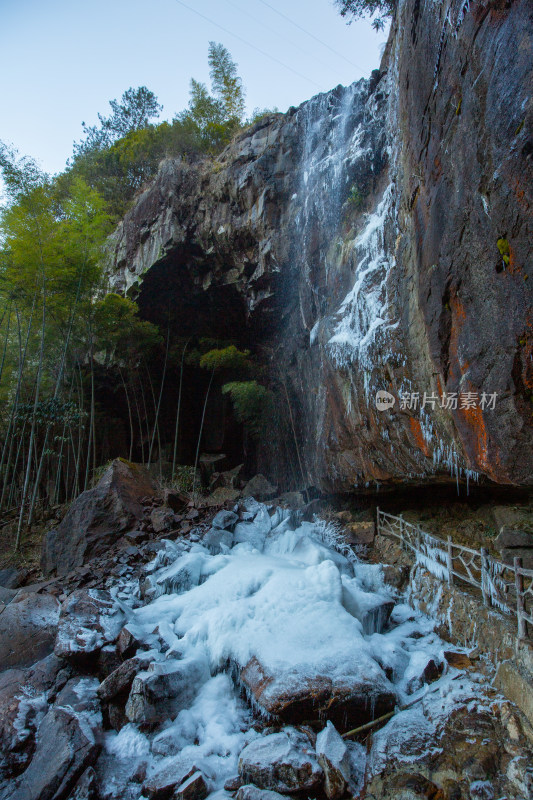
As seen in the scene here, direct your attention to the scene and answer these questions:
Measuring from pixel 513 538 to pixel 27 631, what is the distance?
21.6 ft

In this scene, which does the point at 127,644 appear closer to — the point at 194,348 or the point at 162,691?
the point at 162,691

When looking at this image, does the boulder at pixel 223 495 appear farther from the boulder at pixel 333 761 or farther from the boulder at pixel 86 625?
the boulder at pixel 333 761

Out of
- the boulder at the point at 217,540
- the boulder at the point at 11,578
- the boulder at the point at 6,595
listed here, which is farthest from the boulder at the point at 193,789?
the boulder at the point at 11,578

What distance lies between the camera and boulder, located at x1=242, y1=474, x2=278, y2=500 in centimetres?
1169

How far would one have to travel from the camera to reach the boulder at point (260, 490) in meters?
11.7

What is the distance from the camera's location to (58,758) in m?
3.59

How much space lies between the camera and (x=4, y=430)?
1286cm

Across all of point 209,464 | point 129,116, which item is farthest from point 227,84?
point 209,464

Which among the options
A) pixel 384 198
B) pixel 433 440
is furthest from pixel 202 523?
pixel 384 198

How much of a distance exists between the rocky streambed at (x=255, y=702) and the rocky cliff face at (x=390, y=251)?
2177 millimetres

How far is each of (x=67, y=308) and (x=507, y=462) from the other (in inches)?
411

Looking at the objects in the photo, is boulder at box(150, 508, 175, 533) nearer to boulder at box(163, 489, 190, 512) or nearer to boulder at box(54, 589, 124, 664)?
boulder at box(163, 489, 190, 512)

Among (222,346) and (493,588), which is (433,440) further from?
(222,346)

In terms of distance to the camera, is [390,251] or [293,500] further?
[293,500]
